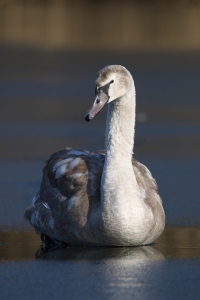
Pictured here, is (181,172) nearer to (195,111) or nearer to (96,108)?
(96,108)

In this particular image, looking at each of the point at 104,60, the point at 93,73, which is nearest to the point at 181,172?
the point at 93,73

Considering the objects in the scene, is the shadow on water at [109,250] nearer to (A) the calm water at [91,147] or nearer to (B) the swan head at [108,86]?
(A) the calm water at [91,147]

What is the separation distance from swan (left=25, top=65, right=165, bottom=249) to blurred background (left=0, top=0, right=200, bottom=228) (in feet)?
1.80

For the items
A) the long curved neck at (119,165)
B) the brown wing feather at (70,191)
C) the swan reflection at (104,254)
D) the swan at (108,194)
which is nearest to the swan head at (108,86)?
the swan at (108,194)

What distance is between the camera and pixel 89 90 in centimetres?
2042

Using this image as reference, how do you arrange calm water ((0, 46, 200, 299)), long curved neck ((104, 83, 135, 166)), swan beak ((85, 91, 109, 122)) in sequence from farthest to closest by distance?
long curved neck ((104, 83, 135, 166)) → swan beak ((85, 91, 109, 122)) → calm water ((0, 46, 200, 299))

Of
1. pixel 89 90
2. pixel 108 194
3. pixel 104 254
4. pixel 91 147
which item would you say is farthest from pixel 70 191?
pixel 89 90

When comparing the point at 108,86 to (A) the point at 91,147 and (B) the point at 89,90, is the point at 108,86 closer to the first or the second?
(A) the point at 91,147

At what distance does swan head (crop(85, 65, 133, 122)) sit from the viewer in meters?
7.81

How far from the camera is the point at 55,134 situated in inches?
579

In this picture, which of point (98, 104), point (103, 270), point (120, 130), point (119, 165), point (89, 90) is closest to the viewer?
point (103, 270)

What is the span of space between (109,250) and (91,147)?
5335 mm

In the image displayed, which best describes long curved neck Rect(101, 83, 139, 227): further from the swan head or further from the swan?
the swan head

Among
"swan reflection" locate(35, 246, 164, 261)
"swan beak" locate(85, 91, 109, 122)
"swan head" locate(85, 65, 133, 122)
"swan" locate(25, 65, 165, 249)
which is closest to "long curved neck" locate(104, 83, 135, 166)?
"swan" locate(25, 65, 165, 249)
